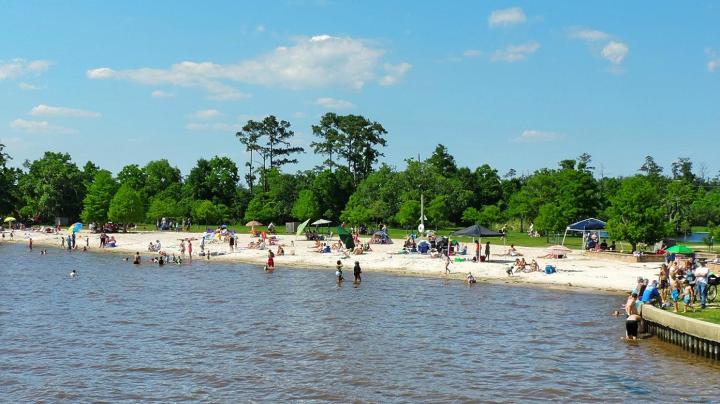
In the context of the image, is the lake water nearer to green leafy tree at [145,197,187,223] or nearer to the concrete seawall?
the concrete seawall

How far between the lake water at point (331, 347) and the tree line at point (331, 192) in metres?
29.5

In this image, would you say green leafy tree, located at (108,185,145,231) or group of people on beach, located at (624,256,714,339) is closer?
group of people on beach, located at (624,256,714,339)

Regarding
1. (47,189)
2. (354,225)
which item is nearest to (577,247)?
(354,225)

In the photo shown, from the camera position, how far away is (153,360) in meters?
21.9

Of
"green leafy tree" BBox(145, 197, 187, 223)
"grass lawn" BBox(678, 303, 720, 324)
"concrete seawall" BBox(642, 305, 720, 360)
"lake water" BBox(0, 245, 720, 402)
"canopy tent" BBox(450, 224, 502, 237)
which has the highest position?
"green leafy tree" BBox(145, 197, 187, 223)

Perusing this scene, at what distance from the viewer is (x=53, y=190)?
3907 inches

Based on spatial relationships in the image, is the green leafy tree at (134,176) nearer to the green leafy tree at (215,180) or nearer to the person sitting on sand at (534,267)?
the green leafy tree at (215,180)

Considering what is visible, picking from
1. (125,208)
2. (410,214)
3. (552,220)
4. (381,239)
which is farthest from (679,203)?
(125,208)

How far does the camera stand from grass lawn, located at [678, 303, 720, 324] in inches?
876

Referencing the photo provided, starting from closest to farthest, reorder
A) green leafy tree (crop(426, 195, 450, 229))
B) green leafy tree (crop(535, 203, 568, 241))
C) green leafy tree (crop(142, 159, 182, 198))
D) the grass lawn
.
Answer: the grass lawn < green leafy tree (crop(535, 203, 568, 241)) < green leafy tree (crop(426, 195, 450, 229)) < green leafy tree (crop(142, 159, 182, 198))

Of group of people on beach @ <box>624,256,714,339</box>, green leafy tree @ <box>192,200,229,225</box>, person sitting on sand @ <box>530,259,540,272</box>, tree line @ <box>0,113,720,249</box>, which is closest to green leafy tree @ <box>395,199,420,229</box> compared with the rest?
tree line @ <box>0,113,720,249</box>

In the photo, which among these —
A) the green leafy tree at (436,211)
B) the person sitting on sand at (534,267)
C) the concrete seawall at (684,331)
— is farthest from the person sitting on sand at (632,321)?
the green leafy tree at (436,211)

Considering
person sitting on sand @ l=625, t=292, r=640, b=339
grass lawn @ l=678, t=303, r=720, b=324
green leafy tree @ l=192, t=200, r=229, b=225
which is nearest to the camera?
grass lawn @ l=678, t=303, r=720, b=324

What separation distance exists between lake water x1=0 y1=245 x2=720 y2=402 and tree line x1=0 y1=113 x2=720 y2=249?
29.5m
